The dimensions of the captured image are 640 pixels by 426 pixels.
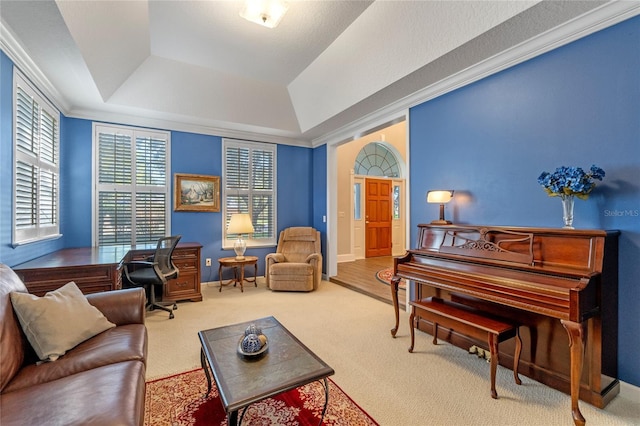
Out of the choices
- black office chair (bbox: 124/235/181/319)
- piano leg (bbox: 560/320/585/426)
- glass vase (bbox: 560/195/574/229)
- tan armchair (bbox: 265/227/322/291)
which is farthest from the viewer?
tan armchair (bbox: 265/227/322/291)

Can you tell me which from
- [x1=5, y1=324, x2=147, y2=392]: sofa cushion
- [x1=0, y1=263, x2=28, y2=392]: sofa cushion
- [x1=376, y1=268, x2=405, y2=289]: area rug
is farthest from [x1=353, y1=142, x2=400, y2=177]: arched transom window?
[x1=0, y1=263, x2=28, y2=392]: sofa cushion

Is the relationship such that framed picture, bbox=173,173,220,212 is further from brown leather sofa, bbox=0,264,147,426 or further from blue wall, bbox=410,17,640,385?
blue wall, bbox=410,17,640,385

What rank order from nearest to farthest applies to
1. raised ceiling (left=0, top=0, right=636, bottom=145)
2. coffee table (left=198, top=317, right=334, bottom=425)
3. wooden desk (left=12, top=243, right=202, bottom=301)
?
1. coffee table (left=198, top=317, right=334, bottom=425)
2. raised ceiling (left=0, top=0, right=636, bottom=145)
3. wooden desk (left=12, top=243, right=202, bottom=301)

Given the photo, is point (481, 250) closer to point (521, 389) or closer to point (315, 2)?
point (521, 389)

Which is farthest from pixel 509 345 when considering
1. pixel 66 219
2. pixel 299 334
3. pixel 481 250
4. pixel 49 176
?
pixel 66 219

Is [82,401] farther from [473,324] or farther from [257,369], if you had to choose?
[473,324]

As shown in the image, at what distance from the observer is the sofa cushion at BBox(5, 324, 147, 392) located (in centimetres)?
145

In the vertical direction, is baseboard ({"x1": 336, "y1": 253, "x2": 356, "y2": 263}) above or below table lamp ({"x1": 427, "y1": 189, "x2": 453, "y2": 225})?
below

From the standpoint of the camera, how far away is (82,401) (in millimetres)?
1221

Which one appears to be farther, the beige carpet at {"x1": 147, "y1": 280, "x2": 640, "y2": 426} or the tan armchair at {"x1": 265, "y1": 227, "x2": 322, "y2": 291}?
the tan armchair at {"x1": 265, "y1": 227, "x2": 322, "y2": 291}

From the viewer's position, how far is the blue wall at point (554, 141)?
2004 mm

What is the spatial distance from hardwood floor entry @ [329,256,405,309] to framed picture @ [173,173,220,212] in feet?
8.25

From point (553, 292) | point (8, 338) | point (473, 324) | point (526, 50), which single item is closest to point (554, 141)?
point (526, 50)

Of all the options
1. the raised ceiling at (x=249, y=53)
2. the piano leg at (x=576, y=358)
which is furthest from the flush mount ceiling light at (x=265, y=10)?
the piano leg at (x=576, y=358)
